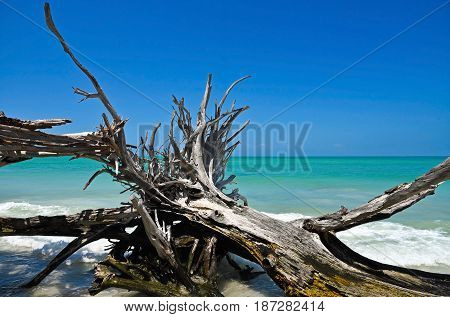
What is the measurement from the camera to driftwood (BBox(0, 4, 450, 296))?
339cm

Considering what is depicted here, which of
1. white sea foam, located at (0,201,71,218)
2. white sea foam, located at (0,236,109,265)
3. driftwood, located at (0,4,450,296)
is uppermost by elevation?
driftwood, located at (0,4,450,296)

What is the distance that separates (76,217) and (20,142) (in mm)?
1151

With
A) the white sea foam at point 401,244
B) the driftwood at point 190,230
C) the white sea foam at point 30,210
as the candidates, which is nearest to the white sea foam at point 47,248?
the driftwood at point 190,230

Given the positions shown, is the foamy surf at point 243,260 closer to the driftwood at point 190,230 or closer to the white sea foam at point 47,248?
the white sea foam at point 47,248

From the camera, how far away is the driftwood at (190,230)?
3393mm

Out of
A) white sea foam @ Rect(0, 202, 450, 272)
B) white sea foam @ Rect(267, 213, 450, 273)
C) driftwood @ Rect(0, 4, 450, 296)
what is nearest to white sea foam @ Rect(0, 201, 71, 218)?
white sea foam @ Rect(0, 202, 450, 272)

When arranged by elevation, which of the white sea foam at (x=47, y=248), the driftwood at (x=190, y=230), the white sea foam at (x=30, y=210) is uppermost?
the driftwood at (x=190, y=230)

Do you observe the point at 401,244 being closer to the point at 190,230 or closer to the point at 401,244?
the point at 401,244

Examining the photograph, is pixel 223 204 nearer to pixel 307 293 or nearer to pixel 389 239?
pixel 307 293

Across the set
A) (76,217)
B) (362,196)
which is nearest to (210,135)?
(76,217)

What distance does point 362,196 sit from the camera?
16.9 m

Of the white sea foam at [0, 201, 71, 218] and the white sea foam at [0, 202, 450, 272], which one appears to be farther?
the white sea foam at [0, 201, 71, 218]

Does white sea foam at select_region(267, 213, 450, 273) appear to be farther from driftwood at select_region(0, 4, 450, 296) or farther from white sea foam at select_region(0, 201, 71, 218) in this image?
white sea foam at select_region(0, 201, 71, 218)

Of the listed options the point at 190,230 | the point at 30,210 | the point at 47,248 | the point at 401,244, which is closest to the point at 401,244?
Answer: the point at 401,244
